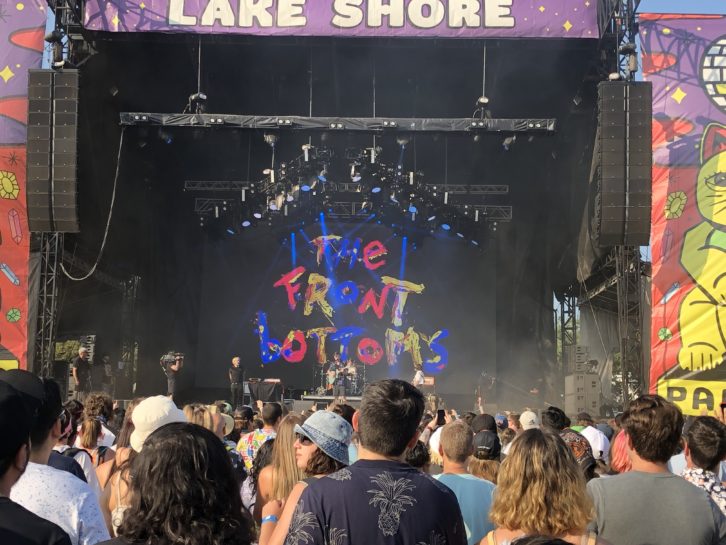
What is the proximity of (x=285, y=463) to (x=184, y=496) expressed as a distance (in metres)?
1.82

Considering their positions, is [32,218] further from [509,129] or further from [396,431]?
[396,431]

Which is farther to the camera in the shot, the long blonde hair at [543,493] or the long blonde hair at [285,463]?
the long blonde hair at [285,463]

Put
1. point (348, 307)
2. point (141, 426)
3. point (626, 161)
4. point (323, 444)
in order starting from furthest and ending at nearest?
point (348, 307)
point (626, 161)
point (141, 426)
point (323, 444)

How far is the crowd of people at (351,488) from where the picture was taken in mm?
1815

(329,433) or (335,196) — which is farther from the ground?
(335,196)

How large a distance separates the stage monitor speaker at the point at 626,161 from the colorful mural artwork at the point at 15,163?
9.40 metres

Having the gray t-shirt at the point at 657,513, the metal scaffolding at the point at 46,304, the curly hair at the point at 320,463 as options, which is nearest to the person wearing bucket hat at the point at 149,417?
the curly hair at the point at 320,463

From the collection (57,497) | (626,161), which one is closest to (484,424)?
(57,497)

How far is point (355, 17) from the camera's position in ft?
46.2

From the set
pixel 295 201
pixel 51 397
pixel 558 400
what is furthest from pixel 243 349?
pixel 51 397

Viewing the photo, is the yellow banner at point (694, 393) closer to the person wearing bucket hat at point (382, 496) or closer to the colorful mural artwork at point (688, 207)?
the colorful mural artwork at point (688, 207)

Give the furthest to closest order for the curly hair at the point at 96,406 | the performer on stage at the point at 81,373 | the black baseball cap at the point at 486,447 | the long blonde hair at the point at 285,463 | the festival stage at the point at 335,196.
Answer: the festival stage at the point at 335,196
the performer on stage at the point at 81,373
the curly hair at the point at 96,406
the black baseball cap at the point at 486,447
the long blonde hair at the point at 285,463

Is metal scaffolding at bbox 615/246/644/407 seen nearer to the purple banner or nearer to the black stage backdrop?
the purple banner

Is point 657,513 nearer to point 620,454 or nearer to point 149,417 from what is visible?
point 620,454
